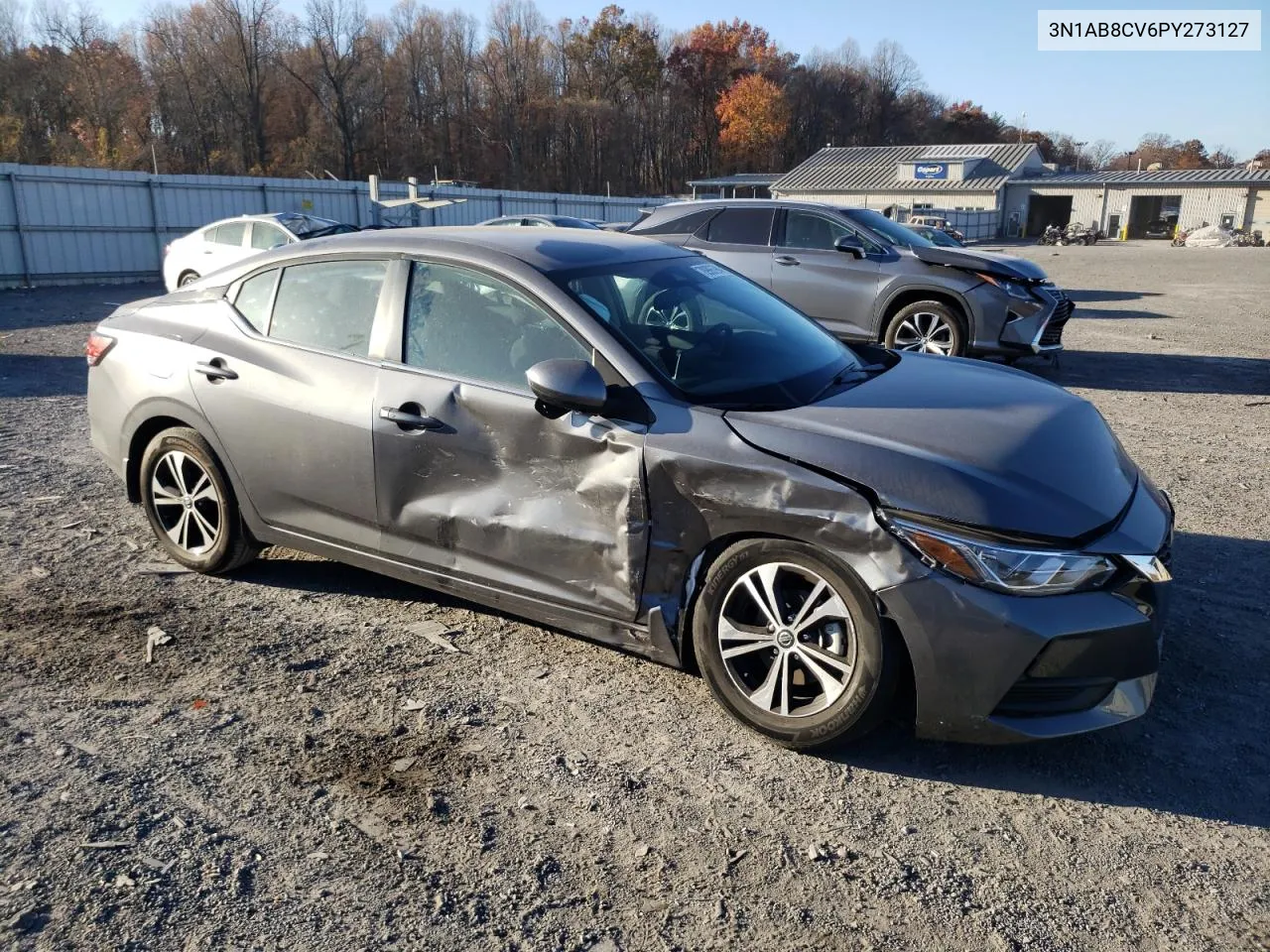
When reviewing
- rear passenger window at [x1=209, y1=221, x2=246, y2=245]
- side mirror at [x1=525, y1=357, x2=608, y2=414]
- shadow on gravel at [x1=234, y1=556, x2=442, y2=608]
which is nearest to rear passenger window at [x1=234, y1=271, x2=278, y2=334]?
shadow on gravel at [x1=234, y1=556, x2=442, y2=608]

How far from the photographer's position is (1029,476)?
3268 millimetres

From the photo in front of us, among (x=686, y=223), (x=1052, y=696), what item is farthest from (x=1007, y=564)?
(x=686, y=223)

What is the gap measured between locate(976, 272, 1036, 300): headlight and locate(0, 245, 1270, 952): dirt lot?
218 inches

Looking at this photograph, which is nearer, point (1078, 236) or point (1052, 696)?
point (1052, 696)

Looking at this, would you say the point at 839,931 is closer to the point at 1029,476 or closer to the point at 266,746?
the point at 1029,476

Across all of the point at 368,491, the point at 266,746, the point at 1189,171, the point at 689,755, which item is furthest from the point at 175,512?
the point at 1189,171

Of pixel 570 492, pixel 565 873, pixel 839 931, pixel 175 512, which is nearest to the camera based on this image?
pixel 839 931

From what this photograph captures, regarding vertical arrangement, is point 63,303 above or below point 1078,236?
below

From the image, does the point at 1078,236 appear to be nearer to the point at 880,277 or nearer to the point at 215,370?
the point at 880,277

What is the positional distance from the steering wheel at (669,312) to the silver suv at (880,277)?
6.16 metres

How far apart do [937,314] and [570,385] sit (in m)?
7.59

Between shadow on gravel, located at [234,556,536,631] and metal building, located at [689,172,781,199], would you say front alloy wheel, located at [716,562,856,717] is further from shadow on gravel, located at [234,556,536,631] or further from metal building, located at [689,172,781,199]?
metal building, located at [689,172,781,199]

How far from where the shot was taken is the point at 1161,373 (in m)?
11.2

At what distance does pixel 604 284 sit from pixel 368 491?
1325mm
